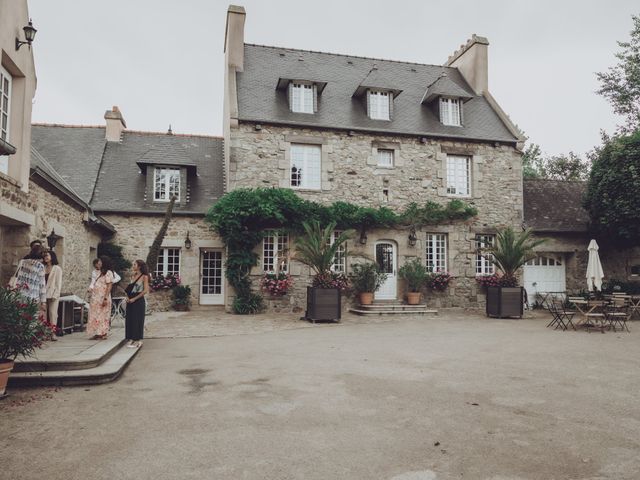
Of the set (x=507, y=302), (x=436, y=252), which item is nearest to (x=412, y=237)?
(x=436, y=252)

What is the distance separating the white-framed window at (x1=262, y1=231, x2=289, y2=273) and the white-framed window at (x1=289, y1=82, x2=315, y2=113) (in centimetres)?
400

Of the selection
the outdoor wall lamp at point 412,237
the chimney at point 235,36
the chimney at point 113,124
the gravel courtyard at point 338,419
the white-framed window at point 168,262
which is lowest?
the gravel courtyard at point 338,419

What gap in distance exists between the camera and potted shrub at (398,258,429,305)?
14.4 metres

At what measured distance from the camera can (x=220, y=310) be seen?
46.1 feet

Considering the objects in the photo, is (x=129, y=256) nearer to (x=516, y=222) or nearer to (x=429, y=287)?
(x=429, y=287)

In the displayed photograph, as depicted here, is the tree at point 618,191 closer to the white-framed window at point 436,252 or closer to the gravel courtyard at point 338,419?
the white-framed window at point 436,252

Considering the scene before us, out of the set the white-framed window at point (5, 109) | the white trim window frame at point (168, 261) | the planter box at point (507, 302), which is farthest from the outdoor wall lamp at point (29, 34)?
the planter box at point (507, 302)

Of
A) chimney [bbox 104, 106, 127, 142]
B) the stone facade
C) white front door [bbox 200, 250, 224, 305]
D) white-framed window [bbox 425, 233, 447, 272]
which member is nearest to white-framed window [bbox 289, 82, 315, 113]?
the stone facade

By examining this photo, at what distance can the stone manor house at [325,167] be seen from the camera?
14.2 meters

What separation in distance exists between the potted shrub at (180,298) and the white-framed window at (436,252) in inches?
293

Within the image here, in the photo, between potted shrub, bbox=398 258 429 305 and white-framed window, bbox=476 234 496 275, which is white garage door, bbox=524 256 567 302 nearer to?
white-framed window, bbox=476 234 496 275

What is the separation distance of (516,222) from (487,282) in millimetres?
2354

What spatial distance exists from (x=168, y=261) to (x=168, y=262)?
31 millimetres

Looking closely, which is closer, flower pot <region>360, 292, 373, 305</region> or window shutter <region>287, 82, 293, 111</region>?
flower pot <region>360, 292, 373, 305</region>
